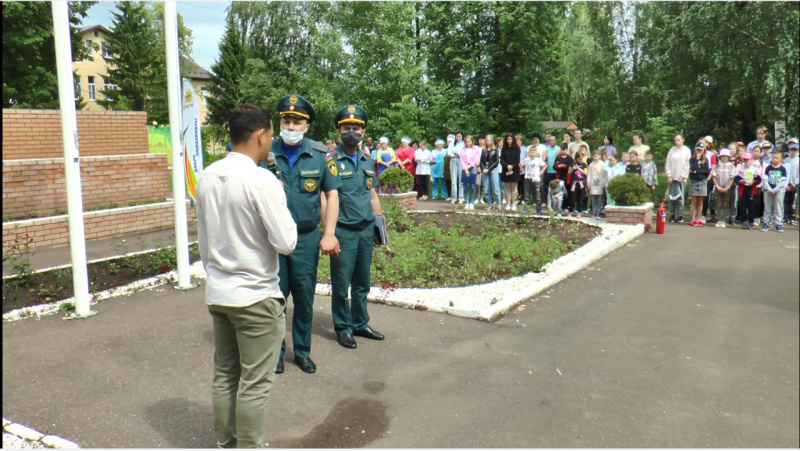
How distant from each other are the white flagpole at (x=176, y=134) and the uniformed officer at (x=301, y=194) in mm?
3124

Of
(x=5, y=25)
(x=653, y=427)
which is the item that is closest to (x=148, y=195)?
(x=653, y=427)

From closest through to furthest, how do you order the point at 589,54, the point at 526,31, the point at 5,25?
the point at 5,25 → the point at 526,31 → the point at 589,54

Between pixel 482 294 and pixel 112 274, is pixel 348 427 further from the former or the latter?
pixel 112 274

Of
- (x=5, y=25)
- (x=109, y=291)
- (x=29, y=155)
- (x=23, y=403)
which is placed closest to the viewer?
(x=23, y=403)

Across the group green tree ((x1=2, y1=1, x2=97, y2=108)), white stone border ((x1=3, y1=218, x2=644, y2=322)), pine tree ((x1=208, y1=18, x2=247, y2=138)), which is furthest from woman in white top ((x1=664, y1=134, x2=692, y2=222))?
pine tree ((x1=208, y1=18, x2=247, y2=138))

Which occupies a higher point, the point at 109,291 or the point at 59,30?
the point at 59,30

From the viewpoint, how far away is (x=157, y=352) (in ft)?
18.0

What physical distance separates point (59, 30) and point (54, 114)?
7.34 m

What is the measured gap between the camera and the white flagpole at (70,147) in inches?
241

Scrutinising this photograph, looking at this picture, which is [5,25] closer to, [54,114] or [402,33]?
[54,114]

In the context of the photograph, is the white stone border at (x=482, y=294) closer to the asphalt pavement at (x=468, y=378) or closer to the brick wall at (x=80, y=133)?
the asphalt pavement at (x=468, y=378)

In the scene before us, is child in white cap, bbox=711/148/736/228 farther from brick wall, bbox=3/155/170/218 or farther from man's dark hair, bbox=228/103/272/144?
brick wall, bbox=3/155/170/218

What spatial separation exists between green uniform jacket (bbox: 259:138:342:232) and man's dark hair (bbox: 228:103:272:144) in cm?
124

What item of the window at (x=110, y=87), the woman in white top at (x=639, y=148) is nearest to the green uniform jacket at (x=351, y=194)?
the woman in white top at (x=639, y=148)
